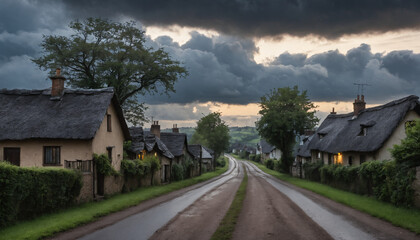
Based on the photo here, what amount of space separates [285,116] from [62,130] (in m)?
40.2

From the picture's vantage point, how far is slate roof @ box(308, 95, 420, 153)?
31.8 meters

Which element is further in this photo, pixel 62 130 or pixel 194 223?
pixel 62 130

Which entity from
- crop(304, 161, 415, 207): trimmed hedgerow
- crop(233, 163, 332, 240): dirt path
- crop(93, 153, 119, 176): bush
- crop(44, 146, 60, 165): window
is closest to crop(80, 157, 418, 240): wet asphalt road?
crop(233, 163, 332, 240): dirt path

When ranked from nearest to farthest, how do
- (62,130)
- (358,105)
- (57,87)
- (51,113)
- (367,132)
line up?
(62,130) → (51,113) → (57,87) → (367,132) → (358,105)

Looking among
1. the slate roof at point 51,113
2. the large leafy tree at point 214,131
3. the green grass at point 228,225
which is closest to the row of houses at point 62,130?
the slate roof at point 51,113

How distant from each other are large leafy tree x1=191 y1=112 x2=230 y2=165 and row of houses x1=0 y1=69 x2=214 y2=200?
77.4m

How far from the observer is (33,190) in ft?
50.1

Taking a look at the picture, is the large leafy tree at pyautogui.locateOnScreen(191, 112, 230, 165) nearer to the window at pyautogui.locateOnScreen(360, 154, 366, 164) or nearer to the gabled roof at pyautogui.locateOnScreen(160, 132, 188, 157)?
the gabled roof at pyautogui.locateOnScreen(160, 132, 188, 157)

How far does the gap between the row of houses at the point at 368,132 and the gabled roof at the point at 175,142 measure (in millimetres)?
20674

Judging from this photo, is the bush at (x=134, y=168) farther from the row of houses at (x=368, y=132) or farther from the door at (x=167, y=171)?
the row of houses at (x=368, y=132)

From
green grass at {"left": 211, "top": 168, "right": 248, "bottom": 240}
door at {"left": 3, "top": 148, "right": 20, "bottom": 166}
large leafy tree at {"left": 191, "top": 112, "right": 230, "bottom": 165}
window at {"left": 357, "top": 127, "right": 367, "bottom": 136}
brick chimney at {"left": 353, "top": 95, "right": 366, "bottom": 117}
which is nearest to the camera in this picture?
green grass at {"left": 211, "top": 168, "right": 248, "bottom": 240}

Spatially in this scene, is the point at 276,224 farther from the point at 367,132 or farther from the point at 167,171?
the point at 167,171

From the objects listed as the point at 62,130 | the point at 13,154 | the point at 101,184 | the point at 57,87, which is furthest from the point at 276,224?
the point at 57,87

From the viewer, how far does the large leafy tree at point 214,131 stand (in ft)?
350
